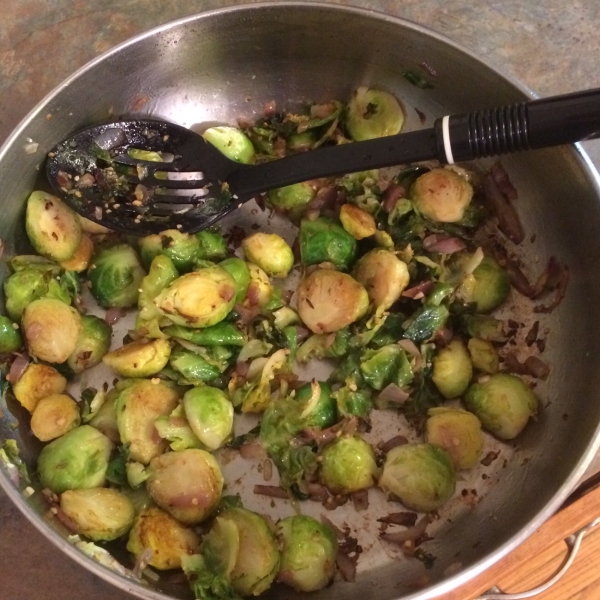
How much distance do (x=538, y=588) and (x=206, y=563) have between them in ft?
2.60

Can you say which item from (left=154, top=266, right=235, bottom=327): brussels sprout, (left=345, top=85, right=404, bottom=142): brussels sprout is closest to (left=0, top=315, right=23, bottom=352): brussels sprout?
(left=154, top=266, right=235, bottom=327): brussels sprout

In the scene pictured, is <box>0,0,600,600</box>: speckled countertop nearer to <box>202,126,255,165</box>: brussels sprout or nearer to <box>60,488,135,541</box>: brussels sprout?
<box>202,126,255,165</box>: brussels sprout

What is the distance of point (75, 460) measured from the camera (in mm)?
1497

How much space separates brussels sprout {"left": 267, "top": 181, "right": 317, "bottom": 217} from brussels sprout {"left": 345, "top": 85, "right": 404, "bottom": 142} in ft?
0.67

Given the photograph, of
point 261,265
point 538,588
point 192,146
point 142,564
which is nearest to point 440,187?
point 261,265

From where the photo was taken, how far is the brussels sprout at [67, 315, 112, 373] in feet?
5.40

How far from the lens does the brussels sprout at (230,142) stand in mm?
1746

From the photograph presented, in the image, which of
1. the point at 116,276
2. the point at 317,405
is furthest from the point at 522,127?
the point at 116,276

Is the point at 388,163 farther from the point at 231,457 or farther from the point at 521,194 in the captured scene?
the point at 231,457

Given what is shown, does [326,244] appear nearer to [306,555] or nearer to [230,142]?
[230,142]

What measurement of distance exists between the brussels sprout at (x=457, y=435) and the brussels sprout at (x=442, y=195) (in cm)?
52

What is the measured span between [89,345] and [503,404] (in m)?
1.08

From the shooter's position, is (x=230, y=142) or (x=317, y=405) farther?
(x=230, y=142)

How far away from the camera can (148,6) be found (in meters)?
2.02
